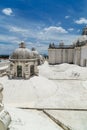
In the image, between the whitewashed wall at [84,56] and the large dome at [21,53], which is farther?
the whitewashed wall at [84,56]

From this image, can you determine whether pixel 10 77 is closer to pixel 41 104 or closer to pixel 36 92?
pixel 36 92

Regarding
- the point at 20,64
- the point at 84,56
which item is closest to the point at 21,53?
the point at 20,64

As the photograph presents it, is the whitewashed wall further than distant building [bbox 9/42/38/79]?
Yes

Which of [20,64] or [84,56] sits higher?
Answer: [84,56]

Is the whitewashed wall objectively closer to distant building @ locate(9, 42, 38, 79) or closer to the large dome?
the large dome

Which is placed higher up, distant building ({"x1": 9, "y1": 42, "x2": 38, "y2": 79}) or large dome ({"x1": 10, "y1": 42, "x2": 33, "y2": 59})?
large dome ({"x1": 10, "y1": 42, "x2": 33, "y2": 59})

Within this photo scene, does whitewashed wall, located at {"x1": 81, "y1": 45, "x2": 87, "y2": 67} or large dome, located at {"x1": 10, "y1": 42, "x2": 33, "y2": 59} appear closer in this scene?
large dome, located at {"x1": 10, "y1": 42, "x2": 33, "y2": 59}

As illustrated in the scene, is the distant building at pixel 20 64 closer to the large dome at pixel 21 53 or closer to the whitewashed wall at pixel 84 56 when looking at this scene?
the large dome at pixel 21 53

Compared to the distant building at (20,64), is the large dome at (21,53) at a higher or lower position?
higher

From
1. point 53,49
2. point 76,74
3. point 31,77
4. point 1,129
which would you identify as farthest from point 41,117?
point 53,49

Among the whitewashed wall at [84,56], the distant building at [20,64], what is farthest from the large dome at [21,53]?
the whitewashed wall at [84,56]

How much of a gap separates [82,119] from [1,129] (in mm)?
5807

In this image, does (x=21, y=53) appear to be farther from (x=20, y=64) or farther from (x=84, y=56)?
(x=84, y=56)

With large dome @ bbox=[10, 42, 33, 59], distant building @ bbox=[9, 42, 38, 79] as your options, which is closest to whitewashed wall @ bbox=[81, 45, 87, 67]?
large dome @ bbox=[10, 42, 33, 59]
